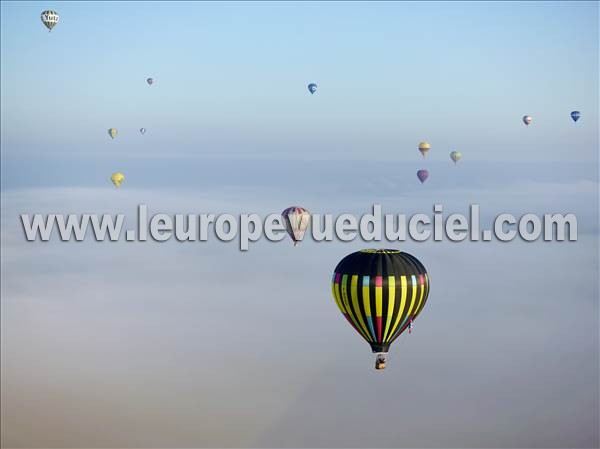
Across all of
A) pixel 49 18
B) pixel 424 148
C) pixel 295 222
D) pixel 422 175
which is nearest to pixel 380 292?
pixel 295 222

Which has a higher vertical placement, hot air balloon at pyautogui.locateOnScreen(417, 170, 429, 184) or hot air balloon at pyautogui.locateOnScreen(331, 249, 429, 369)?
hot air balloon at pyautogui.locateOnScreen(417, 170, 429, 184)

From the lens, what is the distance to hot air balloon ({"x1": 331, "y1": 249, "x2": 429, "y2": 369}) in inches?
1441

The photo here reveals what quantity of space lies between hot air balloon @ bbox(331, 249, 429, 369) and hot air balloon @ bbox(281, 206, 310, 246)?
14.7 metres

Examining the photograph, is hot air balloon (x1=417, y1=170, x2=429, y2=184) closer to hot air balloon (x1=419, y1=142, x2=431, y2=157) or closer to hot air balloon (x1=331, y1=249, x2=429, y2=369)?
hot air balloon (x1=419, y1=142, x2=431, y2=157)

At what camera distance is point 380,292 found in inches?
1438

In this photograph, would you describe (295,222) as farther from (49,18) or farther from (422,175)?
(49,18)

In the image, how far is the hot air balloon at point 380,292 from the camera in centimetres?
3659

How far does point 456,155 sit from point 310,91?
18.4 meters

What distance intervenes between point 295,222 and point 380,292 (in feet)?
55.7

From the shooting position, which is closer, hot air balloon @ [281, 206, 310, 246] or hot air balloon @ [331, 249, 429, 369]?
hot air balloon @ [331, 249, 429, 369]

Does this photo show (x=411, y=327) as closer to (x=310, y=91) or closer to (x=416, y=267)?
(x=416, y=267)

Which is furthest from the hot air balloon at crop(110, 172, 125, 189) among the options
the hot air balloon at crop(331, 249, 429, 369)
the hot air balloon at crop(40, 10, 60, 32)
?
the hot air balloon at crop(331, 249, 429, 369)

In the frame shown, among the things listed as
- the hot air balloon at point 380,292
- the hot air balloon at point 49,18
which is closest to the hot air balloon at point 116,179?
the hot air balloon at point 49,18

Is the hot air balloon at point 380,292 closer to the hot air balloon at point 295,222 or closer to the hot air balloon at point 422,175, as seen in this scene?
the hot air balloon at point 295,222
